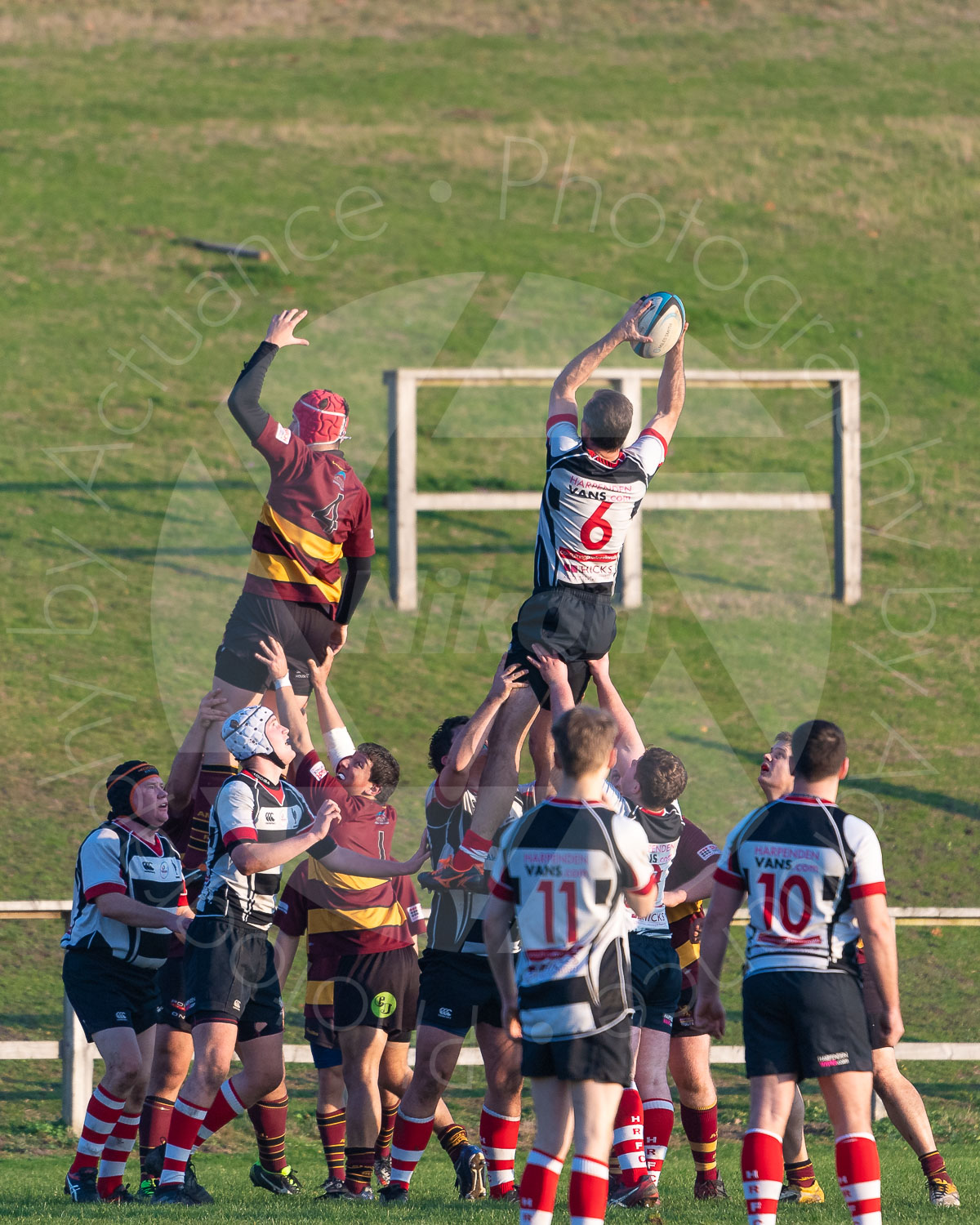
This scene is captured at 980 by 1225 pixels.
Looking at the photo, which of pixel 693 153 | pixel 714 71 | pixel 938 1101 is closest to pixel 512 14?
pixel 714 71

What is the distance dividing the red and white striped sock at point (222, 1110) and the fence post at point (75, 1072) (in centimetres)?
167

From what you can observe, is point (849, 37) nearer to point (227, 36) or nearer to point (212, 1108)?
point (227, 36)

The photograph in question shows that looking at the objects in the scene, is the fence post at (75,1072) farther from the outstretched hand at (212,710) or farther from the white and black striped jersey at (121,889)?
the outstretched hand at (212,710)

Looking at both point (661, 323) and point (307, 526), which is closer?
point (661, 323)

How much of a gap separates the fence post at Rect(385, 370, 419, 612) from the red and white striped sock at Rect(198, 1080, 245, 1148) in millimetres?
9629

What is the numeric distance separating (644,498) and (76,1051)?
29.4 ft

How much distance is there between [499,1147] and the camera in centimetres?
789

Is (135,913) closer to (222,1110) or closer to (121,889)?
(121,889)

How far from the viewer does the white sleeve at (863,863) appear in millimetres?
5961

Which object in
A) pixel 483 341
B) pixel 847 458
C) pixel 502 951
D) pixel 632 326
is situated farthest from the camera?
pixel 483 341

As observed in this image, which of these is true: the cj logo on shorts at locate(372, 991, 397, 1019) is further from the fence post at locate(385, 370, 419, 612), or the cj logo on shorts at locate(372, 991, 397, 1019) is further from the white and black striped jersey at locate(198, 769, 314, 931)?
the fence post at locate(385, 370, 419, 612)

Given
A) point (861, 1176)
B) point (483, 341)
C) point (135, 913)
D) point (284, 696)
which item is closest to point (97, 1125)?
point (135, 913)

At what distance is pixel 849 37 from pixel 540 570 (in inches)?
1357

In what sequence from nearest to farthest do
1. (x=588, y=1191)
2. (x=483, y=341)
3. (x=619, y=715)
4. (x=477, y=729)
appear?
1. (x=588, y=1191)
2. (x=477, y=729)
3. (x=619, y=715)
4. (x=483, y=341)
